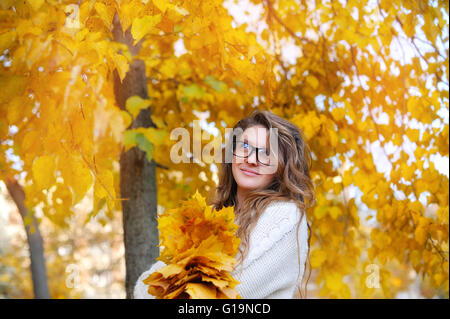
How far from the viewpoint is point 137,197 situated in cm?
248

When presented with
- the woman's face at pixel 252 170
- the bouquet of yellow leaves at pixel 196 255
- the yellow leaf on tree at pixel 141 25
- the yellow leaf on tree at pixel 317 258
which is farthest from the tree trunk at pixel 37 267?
the yellow leaf on tree at pixel 141 25

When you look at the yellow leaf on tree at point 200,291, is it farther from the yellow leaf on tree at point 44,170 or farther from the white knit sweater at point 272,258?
the yellow leaf on tree at point 44,170

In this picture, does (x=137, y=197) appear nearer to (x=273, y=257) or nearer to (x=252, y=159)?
(x=252, y=159)

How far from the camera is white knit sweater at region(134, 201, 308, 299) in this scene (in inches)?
48.0

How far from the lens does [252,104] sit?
292cm

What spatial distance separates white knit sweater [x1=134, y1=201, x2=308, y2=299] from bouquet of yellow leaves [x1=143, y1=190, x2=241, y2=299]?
0.23 ft

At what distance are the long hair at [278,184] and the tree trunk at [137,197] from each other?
0.73 metres

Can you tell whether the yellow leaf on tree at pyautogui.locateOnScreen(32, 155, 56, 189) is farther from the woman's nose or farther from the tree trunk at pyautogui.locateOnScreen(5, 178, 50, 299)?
the tree trunk at pyautogui.locateOnScreen(5, 178, 50, 299)

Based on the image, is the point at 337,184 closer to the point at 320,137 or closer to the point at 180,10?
the point at 320,137

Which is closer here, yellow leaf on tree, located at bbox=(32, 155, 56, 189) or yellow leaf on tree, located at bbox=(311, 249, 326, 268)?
yellow leaf on tree, located at bbox=(32, 155, 56, 189)

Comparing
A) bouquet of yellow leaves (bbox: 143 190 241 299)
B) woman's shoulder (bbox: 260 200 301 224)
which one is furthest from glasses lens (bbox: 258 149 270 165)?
A: bouquet of yellow leaves (bbox: 143 190 241 299)

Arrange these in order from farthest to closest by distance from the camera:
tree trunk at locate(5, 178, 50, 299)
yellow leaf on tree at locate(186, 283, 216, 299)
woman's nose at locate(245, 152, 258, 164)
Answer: tree trunk at locate(5, 178, 50, 299), woman's nose at locate(245, 152, 258, 164), yellow leaf on tree at locate(186, 283, 216, 299)

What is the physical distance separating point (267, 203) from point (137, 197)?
1218 mm

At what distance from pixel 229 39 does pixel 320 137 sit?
3.72 ft
